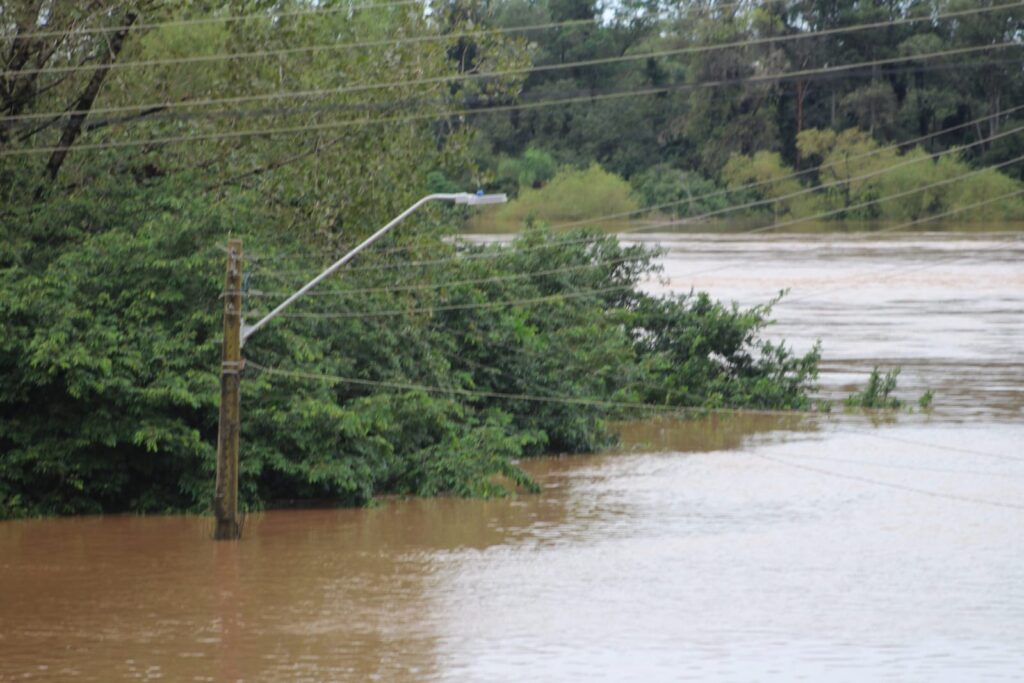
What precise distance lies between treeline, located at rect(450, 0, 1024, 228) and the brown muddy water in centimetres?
6429

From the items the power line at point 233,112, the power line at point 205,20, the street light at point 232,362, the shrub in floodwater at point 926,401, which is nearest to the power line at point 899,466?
the shrub in floodwater at point 926,401

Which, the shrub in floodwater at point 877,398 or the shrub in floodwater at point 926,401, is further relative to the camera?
the shrub in floodwater at point 877,398

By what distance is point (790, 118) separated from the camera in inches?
4313

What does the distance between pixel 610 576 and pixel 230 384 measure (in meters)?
6.12

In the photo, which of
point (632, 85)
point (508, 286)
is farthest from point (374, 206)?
point (632, 85)

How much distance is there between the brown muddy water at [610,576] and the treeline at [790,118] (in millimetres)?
64286

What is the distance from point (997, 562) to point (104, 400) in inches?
546

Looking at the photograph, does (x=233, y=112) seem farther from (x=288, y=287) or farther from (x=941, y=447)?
(x=941, y=447)

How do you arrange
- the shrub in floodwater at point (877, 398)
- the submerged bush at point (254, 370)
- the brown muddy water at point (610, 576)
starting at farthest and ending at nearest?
1. the shrub in floodwater at point (877, 398)
2. the submerged bush at point (254, 370)
3. the brown muddy water at point (610, 576)

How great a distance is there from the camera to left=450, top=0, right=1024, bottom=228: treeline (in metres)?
103

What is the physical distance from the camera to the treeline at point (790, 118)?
103 meters

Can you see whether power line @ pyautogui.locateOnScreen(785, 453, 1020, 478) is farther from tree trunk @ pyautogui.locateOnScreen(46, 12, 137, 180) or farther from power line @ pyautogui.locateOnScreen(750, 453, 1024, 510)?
tree trunk @ pyautogui.locateOnScreen(46, 12, 137, 180)

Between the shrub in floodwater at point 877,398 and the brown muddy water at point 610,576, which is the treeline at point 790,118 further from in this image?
the brown muddy water at point 610,576

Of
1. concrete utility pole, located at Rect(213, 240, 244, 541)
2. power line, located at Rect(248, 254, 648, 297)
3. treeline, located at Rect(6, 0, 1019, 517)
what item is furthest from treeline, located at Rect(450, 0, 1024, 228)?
concrete utility pole, located at Rect(213, 240, 244, 541)
